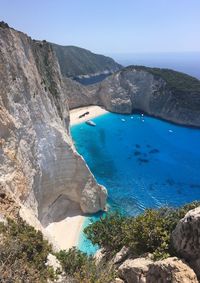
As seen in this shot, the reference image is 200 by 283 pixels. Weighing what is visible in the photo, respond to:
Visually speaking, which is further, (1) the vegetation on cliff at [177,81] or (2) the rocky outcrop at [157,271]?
(1) the vegetation on cliff at [177,81]

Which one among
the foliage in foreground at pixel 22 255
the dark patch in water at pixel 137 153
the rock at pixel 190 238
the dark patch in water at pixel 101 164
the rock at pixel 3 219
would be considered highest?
the rock at pixel 190 238

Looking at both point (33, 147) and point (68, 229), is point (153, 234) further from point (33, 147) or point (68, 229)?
point (68, 229)

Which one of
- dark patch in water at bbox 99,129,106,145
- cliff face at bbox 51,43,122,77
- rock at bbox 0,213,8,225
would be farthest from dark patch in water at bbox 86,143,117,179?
cliff face at bbox 51,43,122,77

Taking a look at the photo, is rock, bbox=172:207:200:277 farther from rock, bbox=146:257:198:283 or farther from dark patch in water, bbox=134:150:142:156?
dark patch in water, bbox=134:150:142:156

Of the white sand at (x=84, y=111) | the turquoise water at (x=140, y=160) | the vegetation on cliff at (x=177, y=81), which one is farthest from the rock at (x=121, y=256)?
the vegetation on cliff at (x=177, y=81)

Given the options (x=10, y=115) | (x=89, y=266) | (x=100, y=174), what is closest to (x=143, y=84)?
(x=100, y=174)

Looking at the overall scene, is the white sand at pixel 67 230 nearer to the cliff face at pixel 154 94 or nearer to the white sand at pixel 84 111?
the white sand at pixel 84 111

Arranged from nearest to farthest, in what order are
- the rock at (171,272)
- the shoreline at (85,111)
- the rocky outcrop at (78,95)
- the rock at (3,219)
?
1. the rock at (171,272)
2. the rock at (3,219)
3. the shoreline at (85,111)
4. the rocky outcrop at (78,95)
